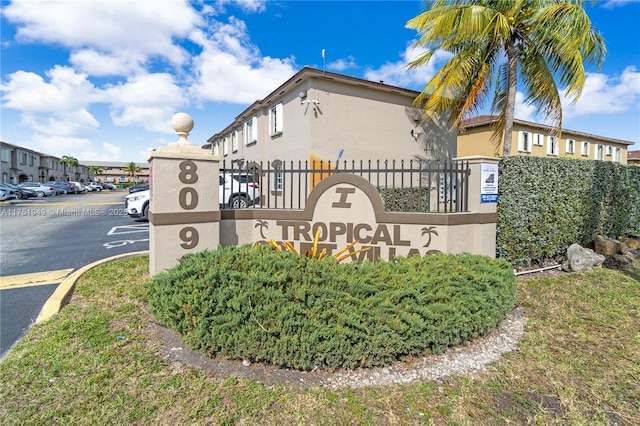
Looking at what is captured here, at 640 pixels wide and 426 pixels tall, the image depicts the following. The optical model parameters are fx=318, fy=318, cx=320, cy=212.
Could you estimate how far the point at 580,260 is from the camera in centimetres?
683

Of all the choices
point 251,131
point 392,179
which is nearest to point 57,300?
point 392,179

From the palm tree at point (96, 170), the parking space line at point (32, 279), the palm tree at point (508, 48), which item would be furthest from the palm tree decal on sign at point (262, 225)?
the palm tree at point (96, 170)

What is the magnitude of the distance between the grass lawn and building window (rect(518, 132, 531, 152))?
22.2 m

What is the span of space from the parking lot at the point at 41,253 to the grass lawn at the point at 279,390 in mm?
944

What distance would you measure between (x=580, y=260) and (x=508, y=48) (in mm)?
7456

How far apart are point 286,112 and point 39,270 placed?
10575mm

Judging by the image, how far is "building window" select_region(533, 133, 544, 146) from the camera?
2330 centimetres

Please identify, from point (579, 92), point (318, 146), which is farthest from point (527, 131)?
point (318, 146)

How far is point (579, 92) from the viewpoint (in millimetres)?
9836

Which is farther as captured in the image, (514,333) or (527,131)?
(527,131)

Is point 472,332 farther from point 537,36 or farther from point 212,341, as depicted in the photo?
point 537,36

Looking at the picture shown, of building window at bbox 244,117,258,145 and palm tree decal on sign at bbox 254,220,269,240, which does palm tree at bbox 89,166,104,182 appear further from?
palm tree decal on sign at bbox 254,220,269,240

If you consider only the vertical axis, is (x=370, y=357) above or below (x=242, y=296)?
below

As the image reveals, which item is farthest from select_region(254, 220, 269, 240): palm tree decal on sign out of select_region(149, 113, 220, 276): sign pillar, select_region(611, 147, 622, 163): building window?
select_region(611, 147, 622, 163): building window
